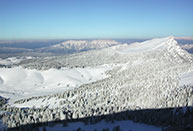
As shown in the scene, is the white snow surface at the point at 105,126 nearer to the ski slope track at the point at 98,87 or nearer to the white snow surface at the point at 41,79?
the ski slope track at the point at 98,87

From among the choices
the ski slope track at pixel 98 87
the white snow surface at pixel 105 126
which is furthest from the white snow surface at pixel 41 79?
the white snow surface at pixel 105 126

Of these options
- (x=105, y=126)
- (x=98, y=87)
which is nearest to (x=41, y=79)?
(x=98, y=87)

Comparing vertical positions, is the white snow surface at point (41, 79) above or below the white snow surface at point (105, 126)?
below

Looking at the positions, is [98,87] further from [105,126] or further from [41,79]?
[41,79]

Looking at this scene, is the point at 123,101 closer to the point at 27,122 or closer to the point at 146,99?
the point at 146,99

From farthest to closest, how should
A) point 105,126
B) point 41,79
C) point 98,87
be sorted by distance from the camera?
point 41,79
point 98,87
point 105,126

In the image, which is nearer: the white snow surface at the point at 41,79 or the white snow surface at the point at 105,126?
the white snow surface at the point at 105,126

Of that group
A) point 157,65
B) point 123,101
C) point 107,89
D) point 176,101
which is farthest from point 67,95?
point 157,65
